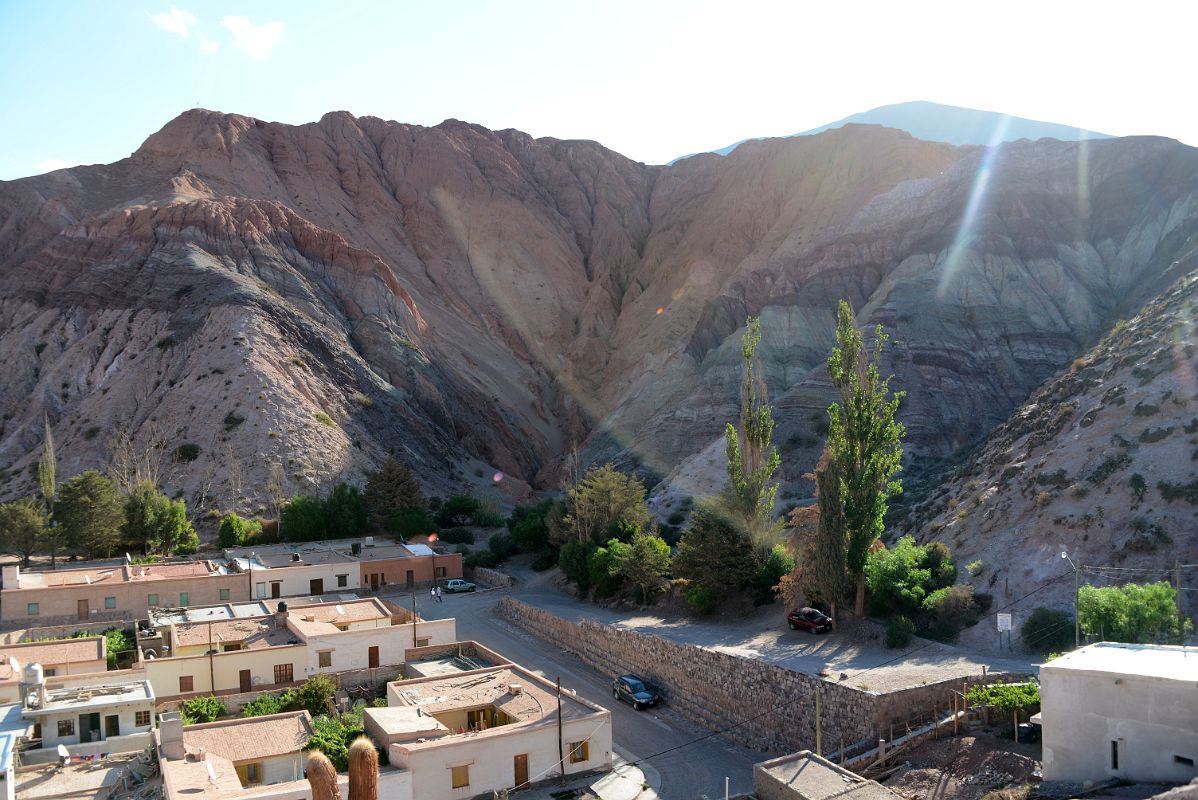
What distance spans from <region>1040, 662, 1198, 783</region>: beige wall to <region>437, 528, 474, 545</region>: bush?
40.8 metres

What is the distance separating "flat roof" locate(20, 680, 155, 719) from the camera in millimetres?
21083

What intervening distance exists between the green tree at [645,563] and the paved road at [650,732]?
Result: 12.8 feet

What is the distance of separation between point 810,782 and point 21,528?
39.5 metres

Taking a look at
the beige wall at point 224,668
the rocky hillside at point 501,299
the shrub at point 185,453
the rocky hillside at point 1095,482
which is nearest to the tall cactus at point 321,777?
the beige wall at point 224,668

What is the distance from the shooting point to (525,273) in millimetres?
115500

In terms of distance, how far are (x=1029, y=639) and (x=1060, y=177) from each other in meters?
60.7

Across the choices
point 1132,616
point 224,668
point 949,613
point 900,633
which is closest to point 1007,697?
point 1132,616

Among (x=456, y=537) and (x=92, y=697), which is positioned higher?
(x=92, y=697)

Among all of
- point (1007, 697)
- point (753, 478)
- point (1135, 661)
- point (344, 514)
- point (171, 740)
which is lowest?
point (344, 514)

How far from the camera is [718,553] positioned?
3331 centimetres

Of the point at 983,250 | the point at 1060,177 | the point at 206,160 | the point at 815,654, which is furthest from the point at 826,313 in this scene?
the point at 206,160

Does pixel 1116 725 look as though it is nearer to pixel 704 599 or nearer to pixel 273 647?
pixel 704 599

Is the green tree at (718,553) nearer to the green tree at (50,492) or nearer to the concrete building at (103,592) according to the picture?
the concrete building at (103,592)

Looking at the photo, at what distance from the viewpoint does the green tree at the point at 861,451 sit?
2836cm
